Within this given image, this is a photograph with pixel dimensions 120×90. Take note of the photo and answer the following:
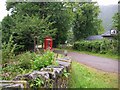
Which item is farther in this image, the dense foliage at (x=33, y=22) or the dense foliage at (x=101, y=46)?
the dense foliage at (x=101, y=46)

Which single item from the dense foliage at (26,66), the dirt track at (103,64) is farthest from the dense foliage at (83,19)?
the dense foliage at (26,66)

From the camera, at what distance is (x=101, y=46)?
78.1 feet

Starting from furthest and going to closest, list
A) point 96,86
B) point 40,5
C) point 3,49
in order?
1. point 40,5
2. point 3,49
3. point 96,86

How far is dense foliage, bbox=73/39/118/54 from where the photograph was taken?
71.3 feet

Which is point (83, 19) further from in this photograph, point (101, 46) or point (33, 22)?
point (33, 22)

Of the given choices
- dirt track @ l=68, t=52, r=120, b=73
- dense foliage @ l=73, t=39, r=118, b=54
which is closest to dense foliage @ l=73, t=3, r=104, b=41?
dense foliage @ l=73, t=39, r=118, b=54

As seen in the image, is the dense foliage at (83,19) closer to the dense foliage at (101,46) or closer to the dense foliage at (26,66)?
the dense foliage at (101,46)

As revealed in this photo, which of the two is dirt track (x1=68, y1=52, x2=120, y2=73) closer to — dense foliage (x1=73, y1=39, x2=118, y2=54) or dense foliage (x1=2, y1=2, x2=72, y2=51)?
dense foliage (x1=2, y1=2, x2=72, y2=51)

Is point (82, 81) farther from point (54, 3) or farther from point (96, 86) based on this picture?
point (54, 3)

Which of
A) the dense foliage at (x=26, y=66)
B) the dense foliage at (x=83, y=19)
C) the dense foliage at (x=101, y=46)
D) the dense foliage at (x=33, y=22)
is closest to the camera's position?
the dense foliage at (x=26, y=66)

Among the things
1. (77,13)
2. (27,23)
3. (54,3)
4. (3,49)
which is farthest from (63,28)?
(3,49)

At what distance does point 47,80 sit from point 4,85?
1.14 metres

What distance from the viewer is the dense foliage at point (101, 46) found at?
855 inches

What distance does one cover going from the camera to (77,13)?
1462 inches
